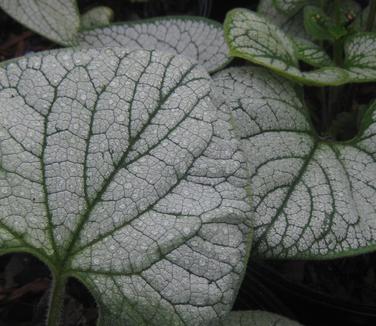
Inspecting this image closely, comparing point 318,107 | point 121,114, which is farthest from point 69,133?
point 318,107

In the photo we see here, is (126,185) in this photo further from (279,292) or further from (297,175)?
(279,292)

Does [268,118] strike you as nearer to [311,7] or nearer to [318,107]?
[311,7]

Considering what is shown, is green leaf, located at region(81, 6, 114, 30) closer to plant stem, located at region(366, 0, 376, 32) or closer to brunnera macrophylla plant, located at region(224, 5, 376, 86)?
brunnera macrophylla plant, located at region(224, 5, 376, 86)

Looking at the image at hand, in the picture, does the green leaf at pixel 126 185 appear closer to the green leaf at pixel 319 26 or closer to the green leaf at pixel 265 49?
the green leaf at pixel 265 49

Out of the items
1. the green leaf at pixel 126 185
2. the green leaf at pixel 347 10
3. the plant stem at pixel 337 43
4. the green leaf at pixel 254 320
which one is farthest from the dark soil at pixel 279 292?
the green leaf at pixel 347 10

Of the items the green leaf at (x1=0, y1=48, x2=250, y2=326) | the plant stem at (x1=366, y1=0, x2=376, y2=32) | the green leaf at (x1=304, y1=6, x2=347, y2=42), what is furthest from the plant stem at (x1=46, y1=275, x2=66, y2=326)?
the plant stem at (x1=366, y1=0, x2=376, y2=32)

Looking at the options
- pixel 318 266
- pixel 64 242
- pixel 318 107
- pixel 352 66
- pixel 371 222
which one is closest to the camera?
pixel 64 242
